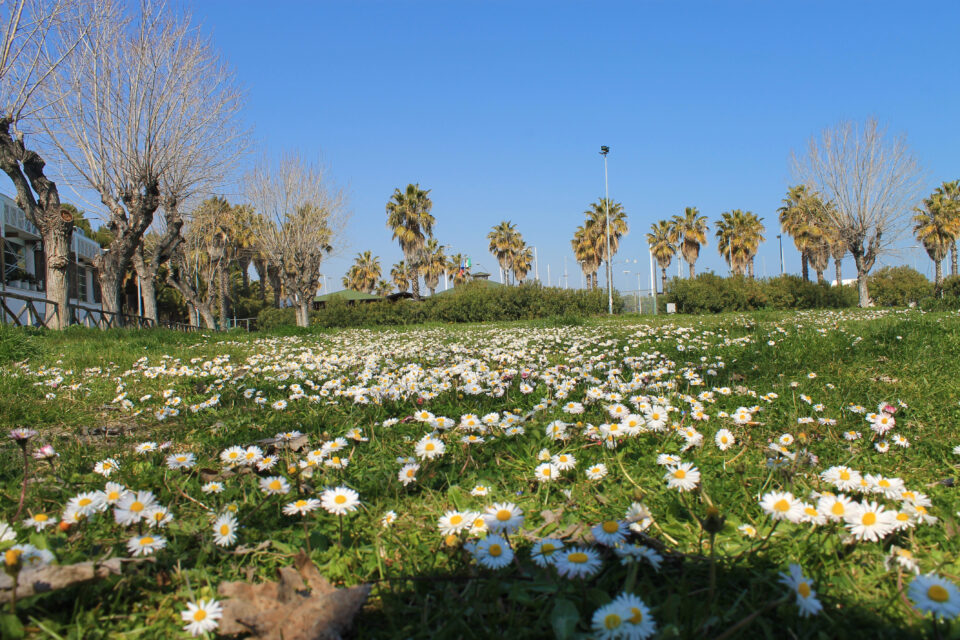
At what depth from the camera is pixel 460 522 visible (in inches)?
53.0

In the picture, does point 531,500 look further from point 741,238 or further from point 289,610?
point 741,238

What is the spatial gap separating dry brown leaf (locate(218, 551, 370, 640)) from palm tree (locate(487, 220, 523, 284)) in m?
51.4

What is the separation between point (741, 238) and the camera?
4456 centimetres

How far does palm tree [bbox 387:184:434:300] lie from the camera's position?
3834 cm

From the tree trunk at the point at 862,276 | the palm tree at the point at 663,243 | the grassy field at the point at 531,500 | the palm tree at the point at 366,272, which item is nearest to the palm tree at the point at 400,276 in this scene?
the palm tree at the point at 366,272

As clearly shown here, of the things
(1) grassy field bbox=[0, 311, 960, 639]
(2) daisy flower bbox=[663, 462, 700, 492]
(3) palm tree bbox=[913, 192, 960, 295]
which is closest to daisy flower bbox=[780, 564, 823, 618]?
(1) grassy field bbox=[0, 311, 960, 639]

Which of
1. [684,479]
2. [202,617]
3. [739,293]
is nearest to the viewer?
[202,617]

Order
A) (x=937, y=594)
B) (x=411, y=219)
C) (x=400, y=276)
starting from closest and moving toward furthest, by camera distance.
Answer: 1. (x=937, y=594)
2. (x=411, y=219)
3. (x=400, y=276)

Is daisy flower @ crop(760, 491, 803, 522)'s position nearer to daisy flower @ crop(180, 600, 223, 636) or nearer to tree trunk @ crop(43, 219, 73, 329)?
daisy flower @ crop(180, 600, 223, 636)

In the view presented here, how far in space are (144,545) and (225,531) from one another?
0.18m

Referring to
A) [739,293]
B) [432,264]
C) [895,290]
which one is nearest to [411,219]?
[432,264]

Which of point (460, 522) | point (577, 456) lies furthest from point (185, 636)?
point (577, 456)

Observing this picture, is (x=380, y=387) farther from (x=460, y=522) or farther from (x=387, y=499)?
(x=460, y=522)

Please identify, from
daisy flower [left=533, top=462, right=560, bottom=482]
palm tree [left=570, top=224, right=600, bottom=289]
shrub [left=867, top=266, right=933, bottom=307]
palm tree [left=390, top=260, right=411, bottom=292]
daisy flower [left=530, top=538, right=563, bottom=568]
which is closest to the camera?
daisy flower [left=530, top=538, right=563, bottom=568]
